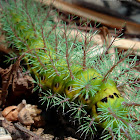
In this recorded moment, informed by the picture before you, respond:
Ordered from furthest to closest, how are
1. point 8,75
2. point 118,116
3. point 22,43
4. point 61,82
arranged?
point 22,43 → point 8,75 → point 61,82 → point 118,116

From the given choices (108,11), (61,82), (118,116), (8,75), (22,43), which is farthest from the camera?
(108,11)

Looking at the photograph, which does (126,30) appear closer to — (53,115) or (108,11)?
(108,11)

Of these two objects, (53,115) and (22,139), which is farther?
(53,115)

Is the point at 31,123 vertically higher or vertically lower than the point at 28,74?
lower

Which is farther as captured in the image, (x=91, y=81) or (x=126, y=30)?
(x=126, y=30)

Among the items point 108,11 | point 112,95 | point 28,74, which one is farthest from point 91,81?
point 108,11

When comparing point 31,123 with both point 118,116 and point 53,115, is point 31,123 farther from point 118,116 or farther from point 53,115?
point 118,116

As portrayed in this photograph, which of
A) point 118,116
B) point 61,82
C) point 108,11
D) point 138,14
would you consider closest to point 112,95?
point 118,116

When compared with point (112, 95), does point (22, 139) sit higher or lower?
lower

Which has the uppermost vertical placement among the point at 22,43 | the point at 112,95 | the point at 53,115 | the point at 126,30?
the point at 126,30
